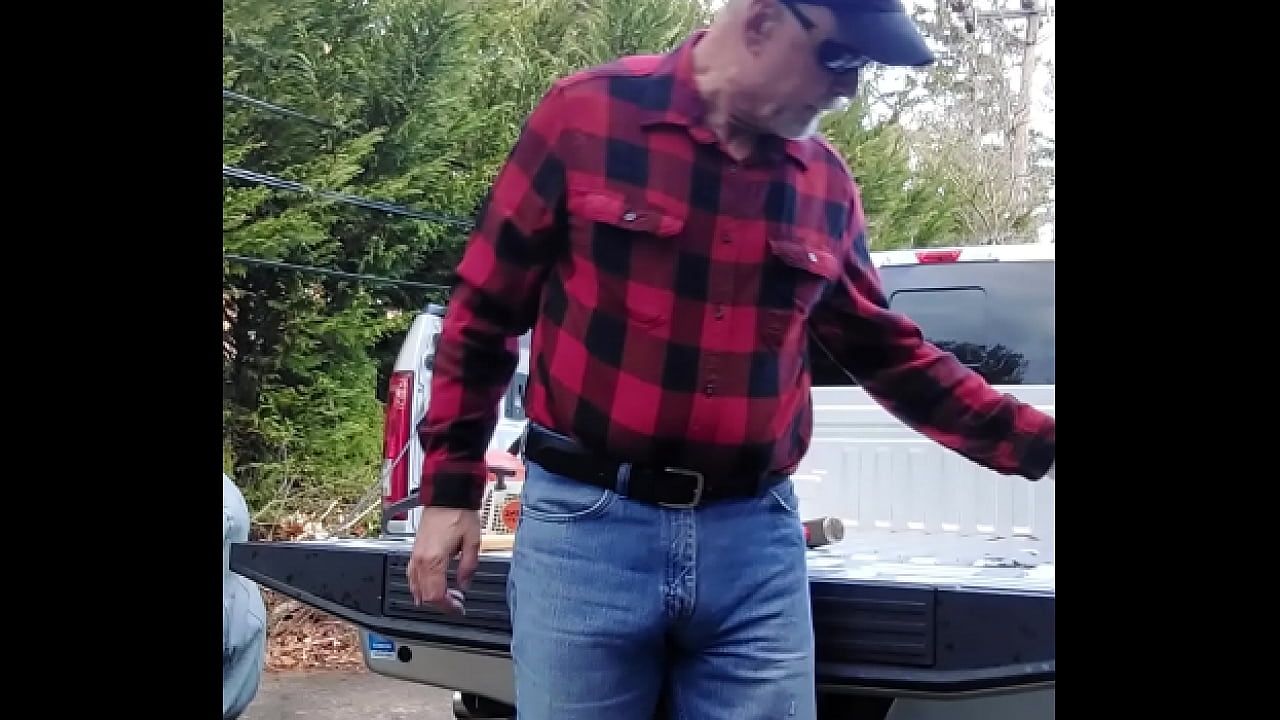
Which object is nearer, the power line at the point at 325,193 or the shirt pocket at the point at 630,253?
the shirt pocket at the point at 630,253

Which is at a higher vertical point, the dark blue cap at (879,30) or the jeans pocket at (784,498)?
the dark blue cap at (879,30)

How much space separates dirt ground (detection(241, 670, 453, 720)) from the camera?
1.59 metres

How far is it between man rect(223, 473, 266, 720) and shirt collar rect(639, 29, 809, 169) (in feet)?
2.52

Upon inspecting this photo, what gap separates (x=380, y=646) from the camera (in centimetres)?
160

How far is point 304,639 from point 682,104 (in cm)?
86

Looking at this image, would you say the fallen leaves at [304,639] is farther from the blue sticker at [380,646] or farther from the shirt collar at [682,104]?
the shirt collar at [682,104]

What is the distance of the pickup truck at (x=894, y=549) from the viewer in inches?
49.9

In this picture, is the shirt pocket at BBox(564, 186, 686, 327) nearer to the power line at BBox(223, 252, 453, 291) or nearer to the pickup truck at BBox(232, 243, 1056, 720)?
the pickup truck at BBox(232, 243, 1056, 720)

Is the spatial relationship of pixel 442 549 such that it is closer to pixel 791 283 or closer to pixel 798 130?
pixel 791 283

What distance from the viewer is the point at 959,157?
138 centimetres

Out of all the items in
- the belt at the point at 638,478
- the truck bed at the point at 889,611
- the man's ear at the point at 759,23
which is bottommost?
the truck bed at the point at 889,611

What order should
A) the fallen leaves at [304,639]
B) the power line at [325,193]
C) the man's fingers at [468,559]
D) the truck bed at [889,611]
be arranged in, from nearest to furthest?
the truck bed at [889,611]
the man's fingers at [468,559]
the power line at [325,193]
the fallen leaves at [304,639]

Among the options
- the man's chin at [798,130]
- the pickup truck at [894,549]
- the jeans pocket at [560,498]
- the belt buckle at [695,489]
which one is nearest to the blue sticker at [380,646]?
the pickup truck at [894,549]
